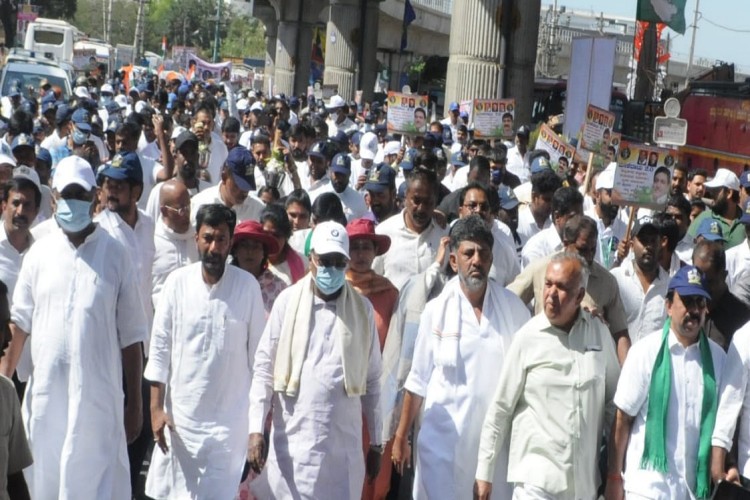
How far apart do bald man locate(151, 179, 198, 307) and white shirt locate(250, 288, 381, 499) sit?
1895 millimetres

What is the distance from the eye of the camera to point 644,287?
338 inches

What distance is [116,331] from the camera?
7180 millimetres

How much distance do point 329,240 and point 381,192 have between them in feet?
12.5

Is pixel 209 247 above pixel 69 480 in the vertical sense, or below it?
above

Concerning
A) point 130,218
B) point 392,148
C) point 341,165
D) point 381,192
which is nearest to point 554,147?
point 392,148

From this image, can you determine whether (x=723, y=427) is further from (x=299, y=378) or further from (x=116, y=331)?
(x=116, y=331)

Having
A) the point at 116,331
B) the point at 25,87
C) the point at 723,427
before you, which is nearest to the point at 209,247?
Answer: the point at 116,331

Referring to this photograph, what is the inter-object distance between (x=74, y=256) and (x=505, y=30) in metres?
15.5

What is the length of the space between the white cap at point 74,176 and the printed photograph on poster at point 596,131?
7.60 meters

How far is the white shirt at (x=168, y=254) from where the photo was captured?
8875 mm

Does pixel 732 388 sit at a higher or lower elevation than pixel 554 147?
lower

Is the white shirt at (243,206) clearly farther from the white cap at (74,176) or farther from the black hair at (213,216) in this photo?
the white cap at (74,176)

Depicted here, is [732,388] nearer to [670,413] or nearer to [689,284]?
[670,413]

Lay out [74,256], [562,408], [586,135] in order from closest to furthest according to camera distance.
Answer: [562,408]
[74,256]
[586,135]
